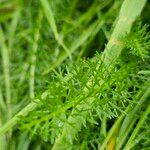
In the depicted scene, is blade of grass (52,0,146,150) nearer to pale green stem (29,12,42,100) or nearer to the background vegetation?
the background vegetation

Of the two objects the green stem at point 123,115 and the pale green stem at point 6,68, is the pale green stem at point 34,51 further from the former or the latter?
the green stem at point 123,115

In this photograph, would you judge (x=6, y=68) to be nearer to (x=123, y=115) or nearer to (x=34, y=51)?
(x=34, y=51)

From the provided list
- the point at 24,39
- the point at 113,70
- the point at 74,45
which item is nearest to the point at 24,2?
the point at 24,39

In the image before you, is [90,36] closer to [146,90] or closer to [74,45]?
[74,45]

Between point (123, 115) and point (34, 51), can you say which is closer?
point (123, 115)

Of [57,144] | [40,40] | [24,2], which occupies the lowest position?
[57,144]

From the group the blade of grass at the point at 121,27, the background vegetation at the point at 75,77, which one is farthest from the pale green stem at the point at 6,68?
the blade of grass at the point at 121,27

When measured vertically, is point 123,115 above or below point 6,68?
below

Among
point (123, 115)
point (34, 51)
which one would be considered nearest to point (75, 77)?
point (123, 115)

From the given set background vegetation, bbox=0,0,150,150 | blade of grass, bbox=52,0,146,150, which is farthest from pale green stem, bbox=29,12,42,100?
blade of grass, bbox=52,0,146,150
